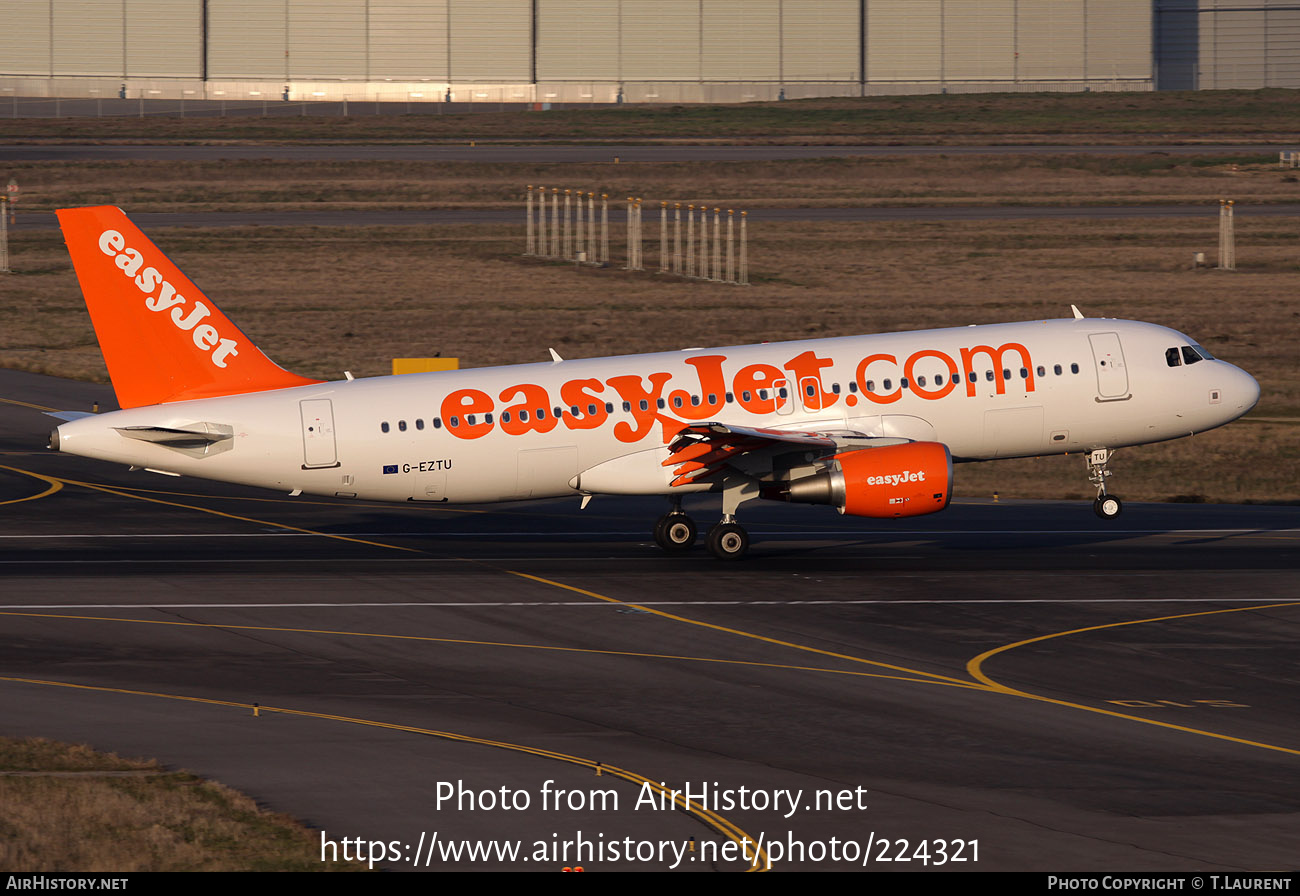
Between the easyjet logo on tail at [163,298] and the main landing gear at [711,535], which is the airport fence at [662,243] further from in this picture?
the easyjet logo on tail at [163,298]

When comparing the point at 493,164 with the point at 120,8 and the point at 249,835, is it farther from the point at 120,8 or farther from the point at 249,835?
the point at 249,835

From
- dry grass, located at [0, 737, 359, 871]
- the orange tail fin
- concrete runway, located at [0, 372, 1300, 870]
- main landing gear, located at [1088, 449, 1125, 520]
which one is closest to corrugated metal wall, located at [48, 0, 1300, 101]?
concrete runway, located at [0, 372, 1300, 870]

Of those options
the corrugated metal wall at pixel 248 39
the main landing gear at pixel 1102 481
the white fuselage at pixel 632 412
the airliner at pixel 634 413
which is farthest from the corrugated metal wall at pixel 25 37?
the main landing gear at pixel 1102 481

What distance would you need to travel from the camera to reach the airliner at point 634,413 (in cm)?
3950

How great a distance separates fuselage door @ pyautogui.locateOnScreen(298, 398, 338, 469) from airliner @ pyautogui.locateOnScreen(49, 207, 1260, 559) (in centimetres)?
5

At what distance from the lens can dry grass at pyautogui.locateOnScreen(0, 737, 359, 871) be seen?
20312 millimetres

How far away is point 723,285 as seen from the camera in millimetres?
88875

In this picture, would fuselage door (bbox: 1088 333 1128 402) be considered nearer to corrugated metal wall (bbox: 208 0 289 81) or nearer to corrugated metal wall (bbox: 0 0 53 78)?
corrugated metal wall (bbox: 208 0 289 81)

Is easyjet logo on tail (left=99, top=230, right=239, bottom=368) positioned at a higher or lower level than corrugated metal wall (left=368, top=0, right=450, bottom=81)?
lower

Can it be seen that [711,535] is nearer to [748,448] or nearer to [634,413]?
[748,448]

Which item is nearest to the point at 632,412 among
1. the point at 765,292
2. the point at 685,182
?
the point at 765,292

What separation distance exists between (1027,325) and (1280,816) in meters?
22.6

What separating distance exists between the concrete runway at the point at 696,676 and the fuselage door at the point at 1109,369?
414cm

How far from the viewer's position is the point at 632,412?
134ft
